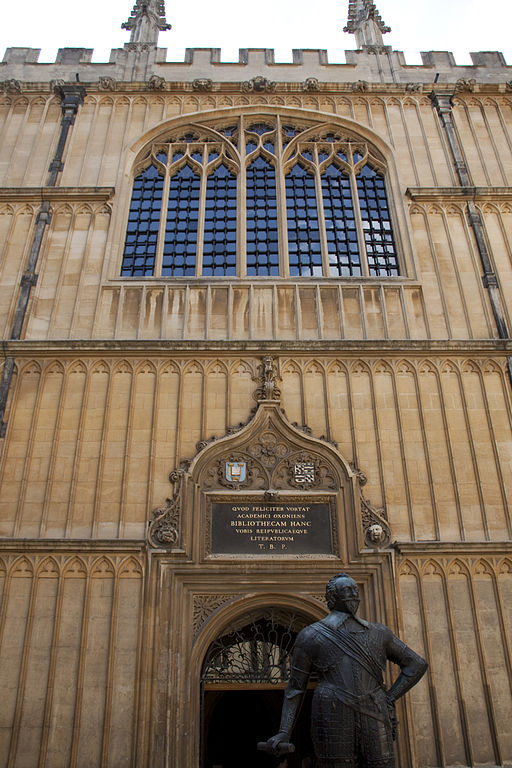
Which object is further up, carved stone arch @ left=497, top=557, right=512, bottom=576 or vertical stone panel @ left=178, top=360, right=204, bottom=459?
vertical stone panel @ left=178, top=360, right=204, bottom=459

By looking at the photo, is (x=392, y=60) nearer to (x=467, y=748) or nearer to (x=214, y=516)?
(x=214, y=516)

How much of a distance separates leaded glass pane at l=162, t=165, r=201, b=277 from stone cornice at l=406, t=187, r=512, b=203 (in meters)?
4.46

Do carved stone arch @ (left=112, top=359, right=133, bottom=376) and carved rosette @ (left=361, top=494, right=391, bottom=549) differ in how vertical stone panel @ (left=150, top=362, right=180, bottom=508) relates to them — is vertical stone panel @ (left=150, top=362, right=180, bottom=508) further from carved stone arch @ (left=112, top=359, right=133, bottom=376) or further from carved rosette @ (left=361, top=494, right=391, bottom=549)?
carved rosette @ (left=361, top=494, right=391, bottom=549)

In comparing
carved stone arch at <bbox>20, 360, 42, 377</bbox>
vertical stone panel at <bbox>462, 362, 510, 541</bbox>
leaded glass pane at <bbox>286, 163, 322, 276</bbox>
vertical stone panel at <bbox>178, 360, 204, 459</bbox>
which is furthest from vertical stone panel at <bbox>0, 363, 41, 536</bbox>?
vertical stone panel at <bbox>462, 362, 510, 541</bbox>

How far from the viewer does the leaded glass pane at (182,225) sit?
1272cm

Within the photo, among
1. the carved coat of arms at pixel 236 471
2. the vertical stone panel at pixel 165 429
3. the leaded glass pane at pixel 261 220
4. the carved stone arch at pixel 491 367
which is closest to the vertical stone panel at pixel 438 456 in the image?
the carved stone arch at pixel 491 367

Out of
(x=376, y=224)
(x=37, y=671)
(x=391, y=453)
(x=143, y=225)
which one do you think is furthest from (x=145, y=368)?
(x=376, y=224)

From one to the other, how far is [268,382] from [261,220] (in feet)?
14.3

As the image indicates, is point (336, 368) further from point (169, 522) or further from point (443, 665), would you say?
point (443, 665)

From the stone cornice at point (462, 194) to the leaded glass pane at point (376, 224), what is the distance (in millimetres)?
785

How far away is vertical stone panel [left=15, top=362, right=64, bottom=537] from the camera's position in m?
9.48

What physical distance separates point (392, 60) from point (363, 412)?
399 inches

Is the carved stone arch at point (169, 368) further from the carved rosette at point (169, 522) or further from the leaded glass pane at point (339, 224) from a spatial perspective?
the leaded glass pane at point (339, 224)

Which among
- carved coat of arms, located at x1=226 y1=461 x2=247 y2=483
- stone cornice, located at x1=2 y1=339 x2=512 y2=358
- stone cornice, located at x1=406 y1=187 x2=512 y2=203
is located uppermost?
stone cornice, located at x1=406 y1=187 x2=512 y2=203
